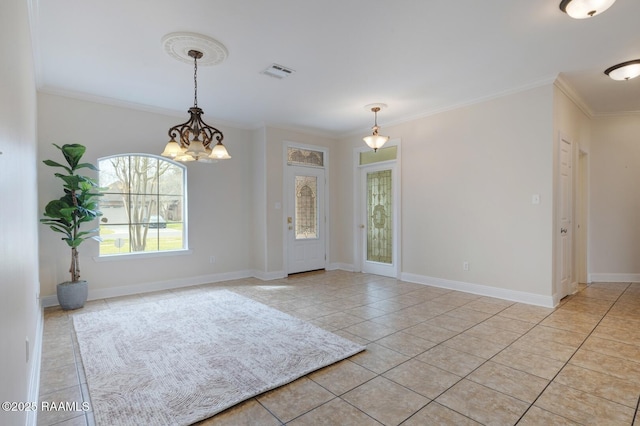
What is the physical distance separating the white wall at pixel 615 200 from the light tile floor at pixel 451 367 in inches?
50.5

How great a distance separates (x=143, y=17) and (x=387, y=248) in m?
4.99

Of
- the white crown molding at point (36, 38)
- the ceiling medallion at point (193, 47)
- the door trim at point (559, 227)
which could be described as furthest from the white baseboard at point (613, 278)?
the white crown molding at point (36, 38)

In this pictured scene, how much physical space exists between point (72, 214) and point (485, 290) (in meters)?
5.69

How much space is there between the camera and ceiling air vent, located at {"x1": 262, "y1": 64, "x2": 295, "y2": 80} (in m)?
3.62

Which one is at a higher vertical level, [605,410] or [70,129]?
[70,129]

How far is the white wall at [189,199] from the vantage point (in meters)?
4.25

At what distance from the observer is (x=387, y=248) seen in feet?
20.0

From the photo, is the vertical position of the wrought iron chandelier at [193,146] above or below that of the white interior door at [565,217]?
above

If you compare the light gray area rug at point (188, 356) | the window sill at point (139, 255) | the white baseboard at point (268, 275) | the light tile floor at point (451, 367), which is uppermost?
the window sill at point (139, 255)

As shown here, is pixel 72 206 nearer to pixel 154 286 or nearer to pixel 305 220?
pixel 154 286

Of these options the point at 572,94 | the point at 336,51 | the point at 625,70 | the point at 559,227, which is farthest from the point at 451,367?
the point at 572,94

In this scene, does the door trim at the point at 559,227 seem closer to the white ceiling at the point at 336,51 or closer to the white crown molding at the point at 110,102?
the white ceiling at the point at 336,51

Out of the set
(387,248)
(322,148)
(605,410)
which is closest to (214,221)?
(322,148)

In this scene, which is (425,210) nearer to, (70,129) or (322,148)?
(322,148)
